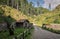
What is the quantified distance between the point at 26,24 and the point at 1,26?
34650 millimetres

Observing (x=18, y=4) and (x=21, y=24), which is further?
(x=18, y=4)

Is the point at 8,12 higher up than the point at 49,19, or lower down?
higher up

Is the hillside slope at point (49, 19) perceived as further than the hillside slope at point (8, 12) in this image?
Yes

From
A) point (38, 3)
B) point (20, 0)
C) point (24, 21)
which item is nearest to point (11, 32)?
point (24, 21)

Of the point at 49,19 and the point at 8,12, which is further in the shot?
the point at 49,19

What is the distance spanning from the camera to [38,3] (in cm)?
19312

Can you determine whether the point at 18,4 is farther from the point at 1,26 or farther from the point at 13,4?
the point at 1,26

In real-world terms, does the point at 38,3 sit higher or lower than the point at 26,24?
higher

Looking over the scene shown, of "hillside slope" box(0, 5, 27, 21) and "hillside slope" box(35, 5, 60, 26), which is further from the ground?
"hillside slope" box(0, 5, 27, 21)

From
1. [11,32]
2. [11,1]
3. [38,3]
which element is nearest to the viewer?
[11,32]

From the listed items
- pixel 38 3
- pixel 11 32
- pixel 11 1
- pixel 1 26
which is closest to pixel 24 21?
pixel 1 26

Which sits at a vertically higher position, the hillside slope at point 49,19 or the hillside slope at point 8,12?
the hillside slope at point 8,12

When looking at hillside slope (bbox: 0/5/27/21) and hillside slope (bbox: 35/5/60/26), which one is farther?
hillside slope (bbox: 35/5/60/26)

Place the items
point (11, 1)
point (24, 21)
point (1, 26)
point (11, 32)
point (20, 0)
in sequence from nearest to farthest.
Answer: point (11, 32), point (1, 26), point (24, 21), point (11, 1), point (20, 0)
